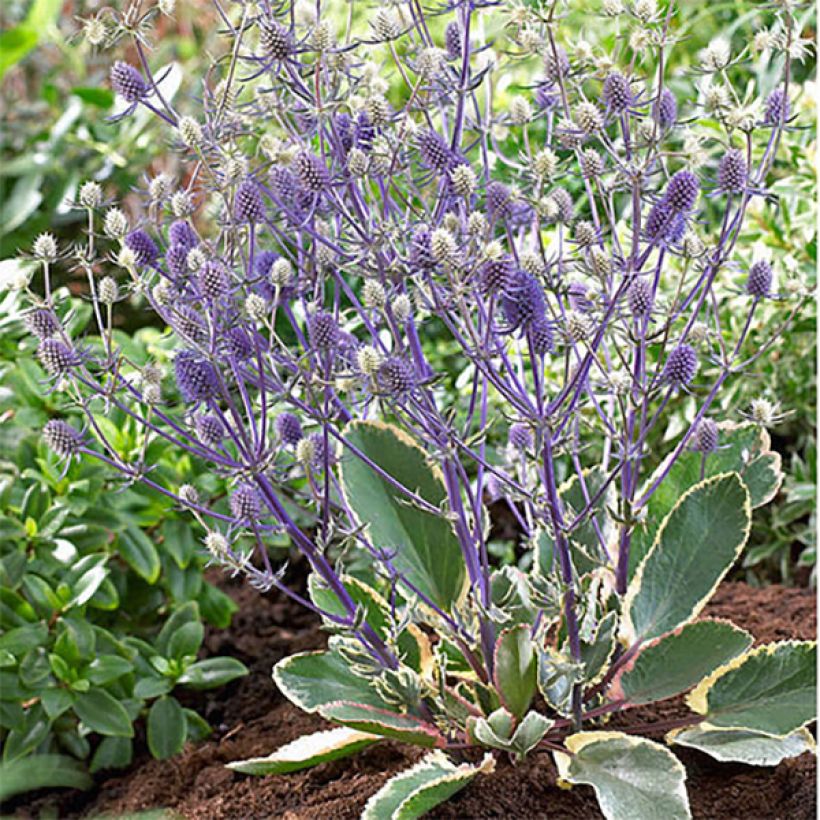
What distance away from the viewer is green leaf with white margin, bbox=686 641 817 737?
1157 mm

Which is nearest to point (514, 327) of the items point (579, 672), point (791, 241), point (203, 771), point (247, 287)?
point (247, 287)

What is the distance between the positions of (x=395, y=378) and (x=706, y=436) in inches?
16.4

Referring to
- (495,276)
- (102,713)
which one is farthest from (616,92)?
(102,713)

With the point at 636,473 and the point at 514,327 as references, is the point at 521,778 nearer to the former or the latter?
the point at 636,473

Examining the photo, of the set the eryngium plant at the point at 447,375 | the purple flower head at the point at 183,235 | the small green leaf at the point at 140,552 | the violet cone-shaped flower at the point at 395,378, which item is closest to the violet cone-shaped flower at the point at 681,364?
the eryngium plant at the point at 447,375

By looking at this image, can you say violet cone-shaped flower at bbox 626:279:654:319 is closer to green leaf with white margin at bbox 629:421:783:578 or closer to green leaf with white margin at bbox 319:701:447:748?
green leaf with white margin at bbox 629:421:783:578

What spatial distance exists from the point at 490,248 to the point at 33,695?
0.90 meters

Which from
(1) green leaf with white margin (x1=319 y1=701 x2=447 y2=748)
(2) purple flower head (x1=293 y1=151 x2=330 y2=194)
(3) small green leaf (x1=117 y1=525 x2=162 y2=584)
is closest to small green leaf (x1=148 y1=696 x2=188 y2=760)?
(3) small green leaf (x1=117 y1=525 x2=162 y2=584)

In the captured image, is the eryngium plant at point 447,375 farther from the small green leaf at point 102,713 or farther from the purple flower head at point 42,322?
the small green leaf at point 102,713

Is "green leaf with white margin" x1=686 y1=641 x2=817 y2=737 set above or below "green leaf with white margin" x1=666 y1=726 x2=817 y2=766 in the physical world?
above

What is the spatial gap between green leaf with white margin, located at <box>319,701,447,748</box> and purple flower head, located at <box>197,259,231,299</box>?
17.1 inches

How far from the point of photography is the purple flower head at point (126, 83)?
3.24 feet

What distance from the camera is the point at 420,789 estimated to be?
1.08m

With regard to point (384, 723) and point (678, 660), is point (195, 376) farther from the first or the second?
point (678, 660)
